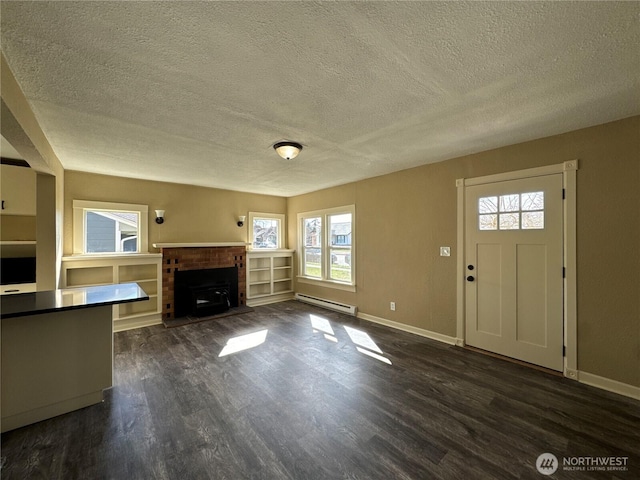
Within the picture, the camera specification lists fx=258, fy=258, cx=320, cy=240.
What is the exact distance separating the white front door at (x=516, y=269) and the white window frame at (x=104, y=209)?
205 inches

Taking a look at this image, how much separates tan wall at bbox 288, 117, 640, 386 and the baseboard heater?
13cm

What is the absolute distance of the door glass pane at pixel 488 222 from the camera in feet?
10.3

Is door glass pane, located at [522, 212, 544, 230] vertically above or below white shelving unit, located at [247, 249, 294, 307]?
above

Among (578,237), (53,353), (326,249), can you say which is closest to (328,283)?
(326,249)

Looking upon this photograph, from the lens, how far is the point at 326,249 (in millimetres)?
5523

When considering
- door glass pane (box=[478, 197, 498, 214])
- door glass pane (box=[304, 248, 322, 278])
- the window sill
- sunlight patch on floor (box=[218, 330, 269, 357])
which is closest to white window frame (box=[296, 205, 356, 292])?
the window sill

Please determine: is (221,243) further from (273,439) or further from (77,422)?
(273,439)

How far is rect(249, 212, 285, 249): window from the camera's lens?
6.07 meters

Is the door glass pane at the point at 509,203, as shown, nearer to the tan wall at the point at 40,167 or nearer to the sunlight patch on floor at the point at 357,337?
the sunlight patch on floor at the point at 357,337

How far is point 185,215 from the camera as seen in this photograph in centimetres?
509

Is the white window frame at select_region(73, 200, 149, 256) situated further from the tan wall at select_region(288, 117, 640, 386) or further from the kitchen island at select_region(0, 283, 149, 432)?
the tan wall at select_region(288, 117, 640, 386)

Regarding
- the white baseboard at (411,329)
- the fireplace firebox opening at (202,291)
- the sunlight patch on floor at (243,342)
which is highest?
the fireplace firebox opening at (202,291)

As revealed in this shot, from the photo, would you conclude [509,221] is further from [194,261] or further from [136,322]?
[136,322]

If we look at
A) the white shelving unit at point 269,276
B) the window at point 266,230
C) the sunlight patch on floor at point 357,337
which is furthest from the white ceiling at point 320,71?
the white shelving unit at point 269,276
